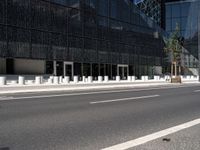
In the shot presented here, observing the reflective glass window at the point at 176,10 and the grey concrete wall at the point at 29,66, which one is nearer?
the grey concrete wall at the point at 29,66

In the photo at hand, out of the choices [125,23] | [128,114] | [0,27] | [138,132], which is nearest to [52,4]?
[0,27]

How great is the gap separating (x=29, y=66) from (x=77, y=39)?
7.67m

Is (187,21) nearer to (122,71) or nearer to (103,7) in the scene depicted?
(122,71)

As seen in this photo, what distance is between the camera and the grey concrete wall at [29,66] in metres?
41.9

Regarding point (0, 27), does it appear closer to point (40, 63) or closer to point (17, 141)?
point (40, 63)

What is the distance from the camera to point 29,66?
43000 millimetres

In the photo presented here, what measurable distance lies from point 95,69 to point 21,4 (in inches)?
594

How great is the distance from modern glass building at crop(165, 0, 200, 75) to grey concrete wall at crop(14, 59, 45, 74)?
43584mm

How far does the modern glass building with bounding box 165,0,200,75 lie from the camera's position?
80.6 m

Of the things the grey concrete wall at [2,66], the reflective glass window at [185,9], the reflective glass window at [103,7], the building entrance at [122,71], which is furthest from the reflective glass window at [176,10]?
the grey concrete wall at [2,66]

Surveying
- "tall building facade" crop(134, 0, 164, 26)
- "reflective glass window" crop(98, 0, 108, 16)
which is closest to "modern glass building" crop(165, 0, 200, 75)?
"tall building facade" crop(134, 0, 164, 26)

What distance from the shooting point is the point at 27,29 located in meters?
40.5

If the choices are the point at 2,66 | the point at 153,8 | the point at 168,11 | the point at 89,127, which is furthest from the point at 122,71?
the point at 89,127

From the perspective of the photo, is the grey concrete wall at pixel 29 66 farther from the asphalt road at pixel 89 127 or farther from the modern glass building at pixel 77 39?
the asphalt road at pixel 89 127
